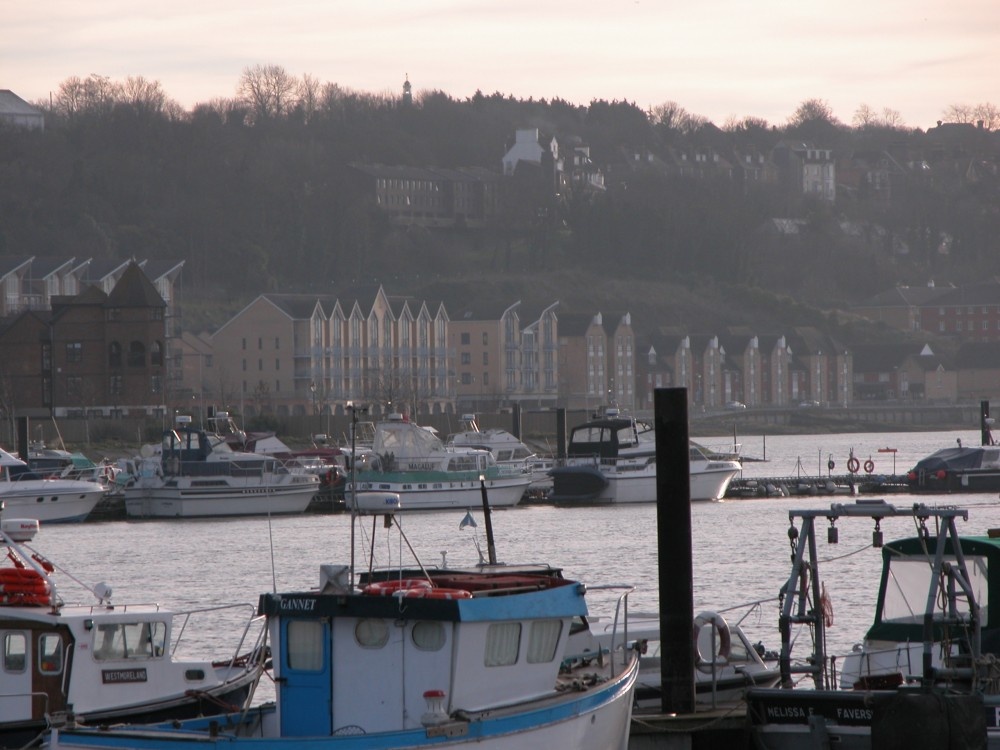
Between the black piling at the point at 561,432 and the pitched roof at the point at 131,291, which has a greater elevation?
the pitched roof at the point at 131,291

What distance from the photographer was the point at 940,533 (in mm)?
17344

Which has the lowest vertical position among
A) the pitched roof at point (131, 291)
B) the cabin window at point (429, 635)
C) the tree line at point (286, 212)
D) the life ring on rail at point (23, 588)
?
the cabin window at point (429, 635)

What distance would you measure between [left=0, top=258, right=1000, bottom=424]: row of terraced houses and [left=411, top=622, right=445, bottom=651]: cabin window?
246 ft

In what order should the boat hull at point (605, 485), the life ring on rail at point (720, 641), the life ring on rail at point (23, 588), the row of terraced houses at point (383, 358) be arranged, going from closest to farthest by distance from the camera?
the life ring on rail at point (23, 588), the life ring on rail at point (720, 641), the boat hull at point (605, 485), the row of terraced houses at point (383, 358)

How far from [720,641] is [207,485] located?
1597 inches

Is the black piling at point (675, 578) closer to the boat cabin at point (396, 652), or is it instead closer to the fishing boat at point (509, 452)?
the boat cabin at point (396, 652)

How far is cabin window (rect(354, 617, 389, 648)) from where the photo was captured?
15586 mm

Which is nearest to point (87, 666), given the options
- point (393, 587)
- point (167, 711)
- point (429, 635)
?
point (167, 711)

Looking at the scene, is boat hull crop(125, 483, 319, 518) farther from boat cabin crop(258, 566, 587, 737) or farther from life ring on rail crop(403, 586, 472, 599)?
life ring on rail crop(403, 586, 472, 599)

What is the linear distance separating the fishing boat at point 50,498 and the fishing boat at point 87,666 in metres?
37.9

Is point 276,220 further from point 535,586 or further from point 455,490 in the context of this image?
point 535,586

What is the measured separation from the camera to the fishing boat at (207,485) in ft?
193

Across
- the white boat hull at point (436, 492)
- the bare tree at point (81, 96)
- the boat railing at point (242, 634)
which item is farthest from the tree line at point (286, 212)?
the boat railing at point (242, 634)

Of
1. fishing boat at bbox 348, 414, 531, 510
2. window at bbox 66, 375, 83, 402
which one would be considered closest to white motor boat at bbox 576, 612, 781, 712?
fishing boat at bbox 348, 414, 531, 510
